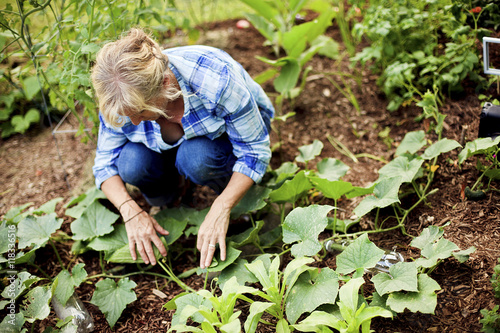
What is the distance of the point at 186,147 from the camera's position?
77.4 inches

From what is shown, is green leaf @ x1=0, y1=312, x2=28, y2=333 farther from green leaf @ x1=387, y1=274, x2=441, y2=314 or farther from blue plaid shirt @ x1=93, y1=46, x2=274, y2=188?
green leaf @ x1=387, y1=274, x2=441, y2=314

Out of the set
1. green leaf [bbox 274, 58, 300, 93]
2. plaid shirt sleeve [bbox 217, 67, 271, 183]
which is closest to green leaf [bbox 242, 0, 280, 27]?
green leaf [bbox 274, 58, 300, 93]

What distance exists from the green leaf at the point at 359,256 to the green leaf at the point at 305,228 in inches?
4.8

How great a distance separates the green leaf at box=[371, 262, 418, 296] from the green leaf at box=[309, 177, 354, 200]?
18.0 inches

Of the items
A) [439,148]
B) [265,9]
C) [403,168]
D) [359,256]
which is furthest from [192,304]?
[265,9]

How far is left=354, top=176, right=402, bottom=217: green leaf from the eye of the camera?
5.94ft

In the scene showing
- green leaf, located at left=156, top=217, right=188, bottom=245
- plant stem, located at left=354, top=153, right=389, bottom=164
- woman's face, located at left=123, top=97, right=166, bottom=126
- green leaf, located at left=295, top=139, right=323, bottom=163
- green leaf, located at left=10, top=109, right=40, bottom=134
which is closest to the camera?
woman's face, located at left=123, top=97, right=166, bottom=126

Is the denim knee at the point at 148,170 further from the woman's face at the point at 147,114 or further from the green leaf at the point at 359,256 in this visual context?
the green leaf at the point at 359,256

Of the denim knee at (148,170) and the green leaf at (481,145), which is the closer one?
the green leaf at (481,145)

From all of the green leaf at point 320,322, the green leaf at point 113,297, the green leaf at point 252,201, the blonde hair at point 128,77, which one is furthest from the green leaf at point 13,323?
the green leaf at point 320,322

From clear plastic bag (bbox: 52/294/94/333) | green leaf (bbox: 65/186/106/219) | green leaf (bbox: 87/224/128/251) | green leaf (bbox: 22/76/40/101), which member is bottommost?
clear plastic bag (bbox: 52/294/94/333)

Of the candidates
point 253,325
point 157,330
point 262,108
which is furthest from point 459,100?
point 157,330

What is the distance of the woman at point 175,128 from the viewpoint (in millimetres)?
1604

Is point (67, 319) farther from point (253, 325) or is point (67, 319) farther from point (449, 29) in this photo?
point (449, 29)
